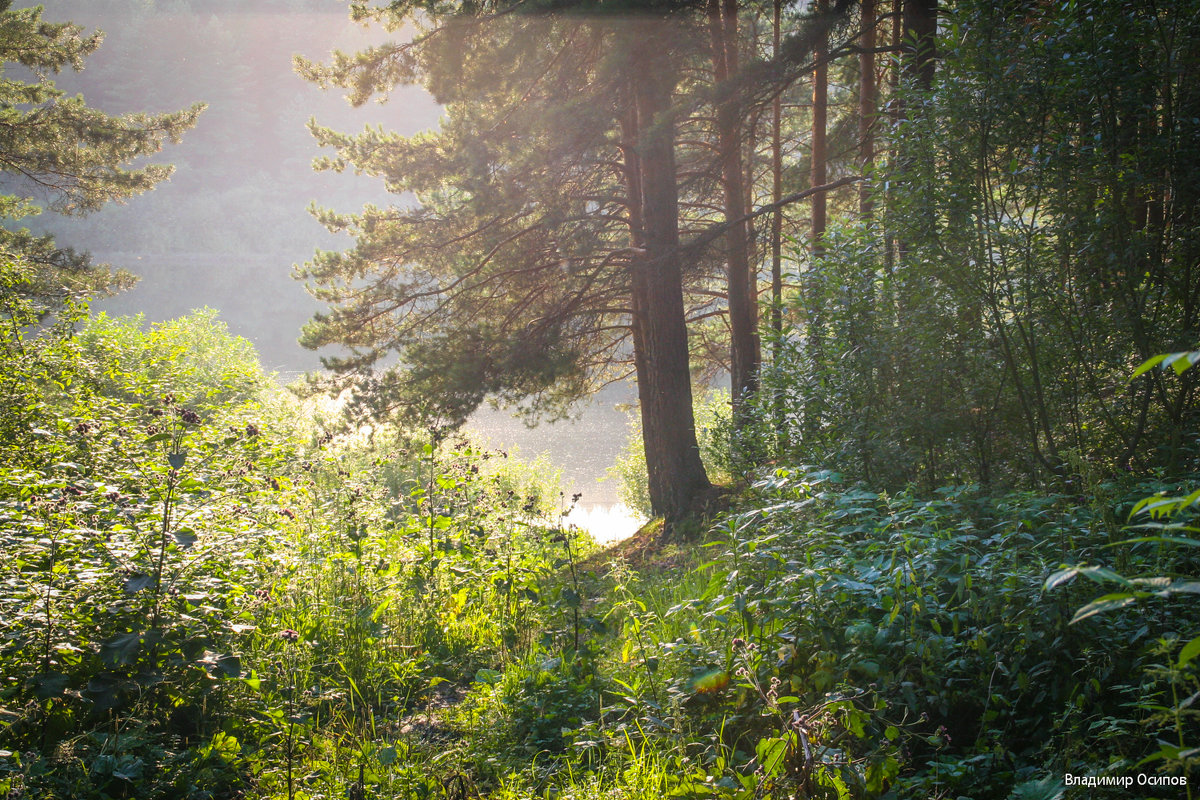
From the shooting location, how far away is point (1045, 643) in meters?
2.11

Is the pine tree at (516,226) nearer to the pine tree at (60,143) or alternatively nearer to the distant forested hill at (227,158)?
the pine tree at (60,143)

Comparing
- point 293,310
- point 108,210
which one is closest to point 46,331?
point 293,310

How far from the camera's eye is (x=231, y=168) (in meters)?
98.6

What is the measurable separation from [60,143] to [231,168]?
103 m

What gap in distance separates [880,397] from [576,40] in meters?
6.45

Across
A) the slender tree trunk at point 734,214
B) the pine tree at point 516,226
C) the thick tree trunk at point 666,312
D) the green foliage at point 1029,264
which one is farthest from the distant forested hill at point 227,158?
the green foliage at point 1029,264

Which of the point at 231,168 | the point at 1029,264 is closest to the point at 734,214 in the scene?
the point at 1029,264

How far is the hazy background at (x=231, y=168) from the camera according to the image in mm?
71625

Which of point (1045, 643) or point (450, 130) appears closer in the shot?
point (1045, 643)

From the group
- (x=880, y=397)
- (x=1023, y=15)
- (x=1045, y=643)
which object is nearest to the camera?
(x=1045, y=643)

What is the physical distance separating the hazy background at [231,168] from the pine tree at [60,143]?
24915 mm

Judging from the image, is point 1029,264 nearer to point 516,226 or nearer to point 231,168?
point 516,226

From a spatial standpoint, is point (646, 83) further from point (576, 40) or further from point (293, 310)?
point (293, 310)

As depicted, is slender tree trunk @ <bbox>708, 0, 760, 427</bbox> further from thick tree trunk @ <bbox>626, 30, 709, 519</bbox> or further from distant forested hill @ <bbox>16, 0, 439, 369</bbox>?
distant forested hill @ <bbox>16, 0, 439, 369</bbox>
